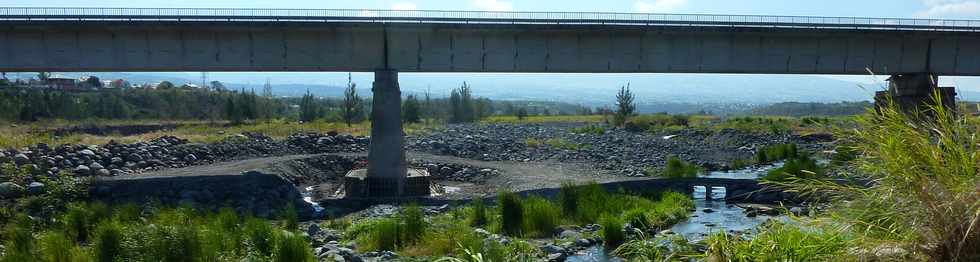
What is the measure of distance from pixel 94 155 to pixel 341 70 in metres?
10.9

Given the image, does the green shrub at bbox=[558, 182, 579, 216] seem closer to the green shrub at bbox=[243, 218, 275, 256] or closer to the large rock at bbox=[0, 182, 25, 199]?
the green shrub at bbox=[243, 218, 275, 256]

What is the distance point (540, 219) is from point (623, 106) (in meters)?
65.3

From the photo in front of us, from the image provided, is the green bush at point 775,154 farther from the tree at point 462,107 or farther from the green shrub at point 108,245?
the tree at point 462,107

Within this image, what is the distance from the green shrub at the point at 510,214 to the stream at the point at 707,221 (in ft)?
7.07

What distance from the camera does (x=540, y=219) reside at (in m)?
17.7

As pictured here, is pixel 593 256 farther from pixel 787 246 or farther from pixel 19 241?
pixel 19 241

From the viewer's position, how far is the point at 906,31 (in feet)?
105

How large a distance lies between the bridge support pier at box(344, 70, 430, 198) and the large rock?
938 cm

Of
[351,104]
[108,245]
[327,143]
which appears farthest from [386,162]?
[351,104]

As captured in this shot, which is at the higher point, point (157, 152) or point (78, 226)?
point (157, 152)

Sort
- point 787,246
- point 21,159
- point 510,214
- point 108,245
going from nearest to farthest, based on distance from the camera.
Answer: point 787,246
point 108,245
point 510,214
point 21,159

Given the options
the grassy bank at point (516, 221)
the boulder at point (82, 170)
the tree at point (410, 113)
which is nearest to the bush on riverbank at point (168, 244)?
the grassy bank at point (516, 221)

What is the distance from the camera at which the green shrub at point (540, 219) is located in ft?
57.4

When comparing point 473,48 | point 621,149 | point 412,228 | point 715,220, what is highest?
point 473,48
